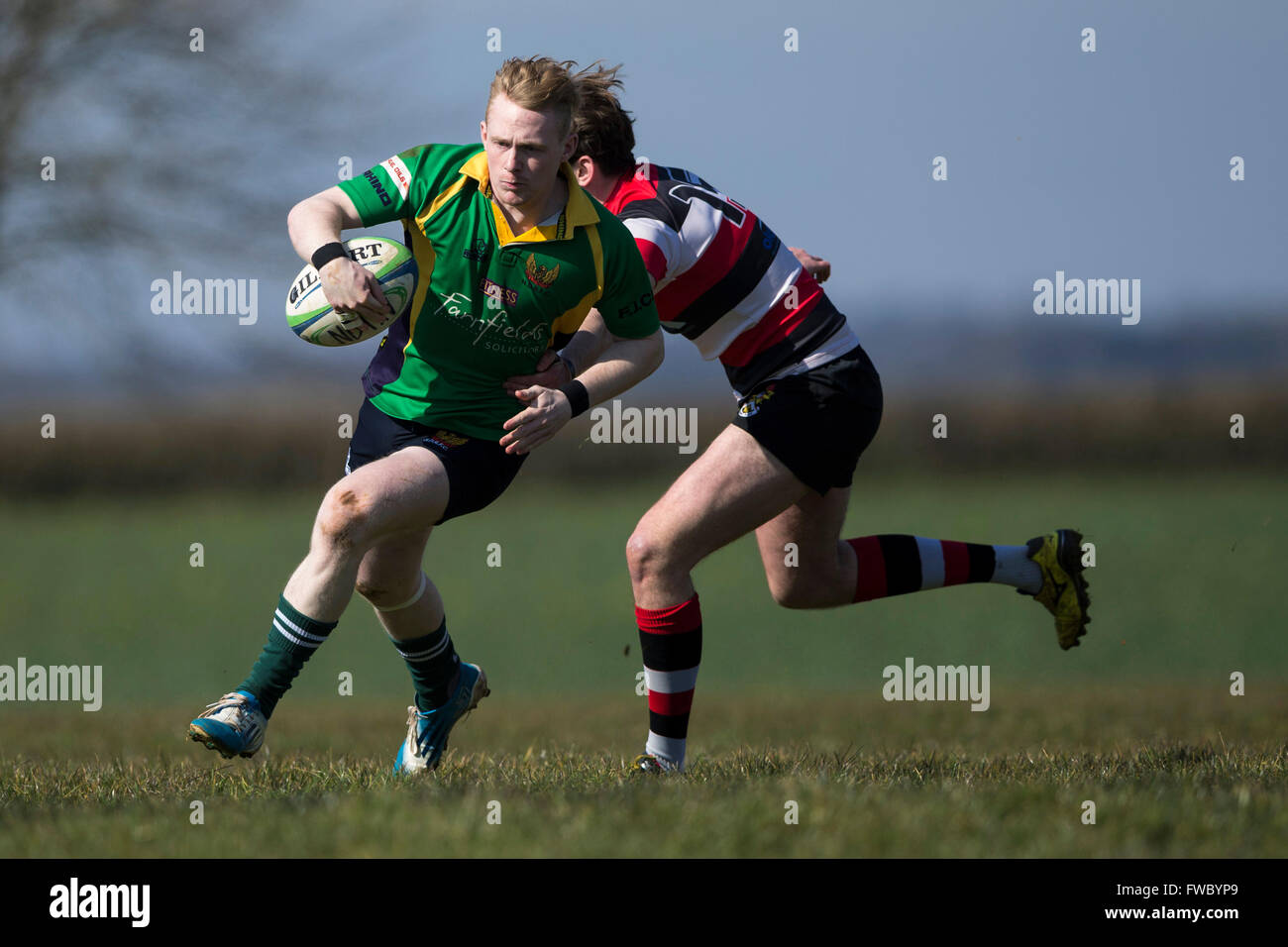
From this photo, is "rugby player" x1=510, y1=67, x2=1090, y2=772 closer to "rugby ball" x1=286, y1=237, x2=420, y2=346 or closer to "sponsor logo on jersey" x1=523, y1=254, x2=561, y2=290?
"sponsor logo on jersey" x1=523, y1=254, x2=561, y2=290

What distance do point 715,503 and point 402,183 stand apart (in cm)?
163

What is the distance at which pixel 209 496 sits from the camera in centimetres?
4269

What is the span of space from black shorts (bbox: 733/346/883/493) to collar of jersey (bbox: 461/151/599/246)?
1014 millimetres

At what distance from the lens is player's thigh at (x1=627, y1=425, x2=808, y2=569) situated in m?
5.41

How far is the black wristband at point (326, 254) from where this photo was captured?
4.60 meters

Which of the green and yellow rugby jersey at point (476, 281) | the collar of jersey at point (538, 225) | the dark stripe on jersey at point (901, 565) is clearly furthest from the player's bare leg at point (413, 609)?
the dark stripe on jersey at point (901, 565)

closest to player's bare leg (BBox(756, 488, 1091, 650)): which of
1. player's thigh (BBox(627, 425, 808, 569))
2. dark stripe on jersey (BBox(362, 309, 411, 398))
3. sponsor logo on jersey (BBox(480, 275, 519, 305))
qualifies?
player's thigh (BBox(627, 425, 808, 569))

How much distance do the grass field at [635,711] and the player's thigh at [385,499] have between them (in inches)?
32.9

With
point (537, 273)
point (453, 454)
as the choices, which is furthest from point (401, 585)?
point (537, 273)

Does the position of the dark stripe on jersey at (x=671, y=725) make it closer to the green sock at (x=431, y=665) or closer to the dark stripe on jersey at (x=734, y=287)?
the green sock at (x=431, y=665)
